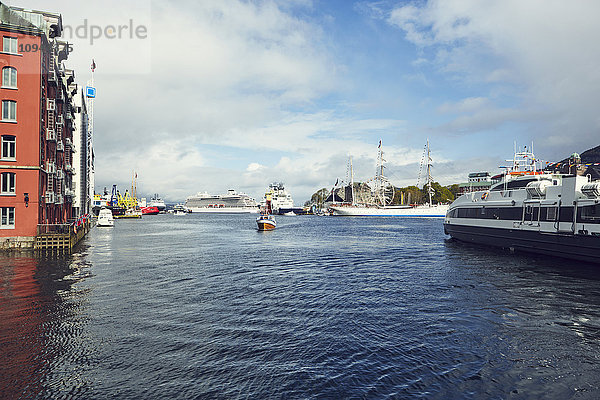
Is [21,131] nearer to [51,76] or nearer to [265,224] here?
[51,76]

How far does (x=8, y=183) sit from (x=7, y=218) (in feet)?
11.9

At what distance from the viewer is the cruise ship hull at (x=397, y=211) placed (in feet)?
554

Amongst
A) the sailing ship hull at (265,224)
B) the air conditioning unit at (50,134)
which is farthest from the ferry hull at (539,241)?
the air conditioning unit at (50,134)

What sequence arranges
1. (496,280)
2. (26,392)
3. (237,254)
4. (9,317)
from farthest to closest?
(237,254)
(496,280)
(9,317)
(26,392)

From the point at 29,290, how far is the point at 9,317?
6.50 metres

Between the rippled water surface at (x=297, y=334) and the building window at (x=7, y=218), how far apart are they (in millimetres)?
10290

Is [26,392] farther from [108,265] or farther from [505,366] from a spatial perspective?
[108,265]

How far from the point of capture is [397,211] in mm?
173250

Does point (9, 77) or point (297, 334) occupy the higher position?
point (9, 77)

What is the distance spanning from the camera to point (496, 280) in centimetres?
2775

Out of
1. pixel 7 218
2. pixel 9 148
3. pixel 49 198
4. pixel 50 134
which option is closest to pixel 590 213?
pixel 49 198

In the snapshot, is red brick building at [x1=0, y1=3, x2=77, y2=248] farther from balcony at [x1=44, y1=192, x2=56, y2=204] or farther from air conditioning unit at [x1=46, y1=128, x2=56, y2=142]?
air conditioning unit at [x1=46, y1=128, x2=56, y2=142]

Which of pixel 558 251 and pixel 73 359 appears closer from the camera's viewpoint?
pixel 73 359

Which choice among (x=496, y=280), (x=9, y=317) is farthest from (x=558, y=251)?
(x=9, y=317)
